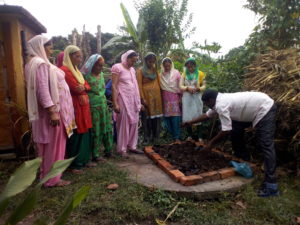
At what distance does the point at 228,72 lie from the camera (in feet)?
17.6

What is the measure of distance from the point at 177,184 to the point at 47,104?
1797 millimetres

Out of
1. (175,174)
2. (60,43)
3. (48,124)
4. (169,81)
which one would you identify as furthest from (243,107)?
(60,43)

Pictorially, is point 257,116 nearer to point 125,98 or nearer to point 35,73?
point 125,98

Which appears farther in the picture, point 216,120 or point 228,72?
point 228,72

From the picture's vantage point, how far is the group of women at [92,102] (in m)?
3.07

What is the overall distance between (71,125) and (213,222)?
2.07 meters

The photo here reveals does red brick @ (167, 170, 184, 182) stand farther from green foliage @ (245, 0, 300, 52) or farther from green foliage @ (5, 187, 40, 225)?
green foliage @ (245, 0, 300, 52)

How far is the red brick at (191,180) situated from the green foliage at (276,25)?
306 centimetres

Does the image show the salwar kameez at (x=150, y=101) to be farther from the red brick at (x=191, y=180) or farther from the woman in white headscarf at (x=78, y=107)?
the red brick at (x=191, y=180)

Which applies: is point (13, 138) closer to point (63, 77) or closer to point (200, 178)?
point (63, 77)

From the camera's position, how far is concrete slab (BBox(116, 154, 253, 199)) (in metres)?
2.87

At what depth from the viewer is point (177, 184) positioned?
3.08m

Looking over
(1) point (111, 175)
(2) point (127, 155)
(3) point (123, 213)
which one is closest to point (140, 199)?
(3) point (123, 213)

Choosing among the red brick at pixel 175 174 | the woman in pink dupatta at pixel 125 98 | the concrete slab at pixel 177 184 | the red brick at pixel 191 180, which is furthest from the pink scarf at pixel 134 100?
the red brick at pixel 191 180
